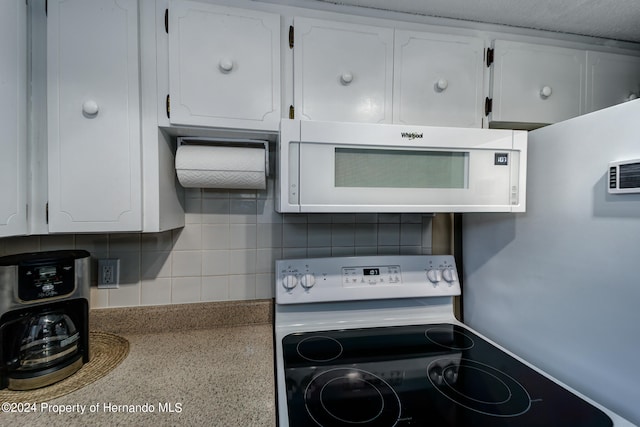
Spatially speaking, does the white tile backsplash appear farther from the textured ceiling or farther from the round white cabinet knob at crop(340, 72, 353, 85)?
the textured ceiling

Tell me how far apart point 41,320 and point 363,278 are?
99 centimetres

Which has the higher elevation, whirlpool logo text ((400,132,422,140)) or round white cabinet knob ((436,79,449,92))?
round white cabinet knob ((436,79,449,92))

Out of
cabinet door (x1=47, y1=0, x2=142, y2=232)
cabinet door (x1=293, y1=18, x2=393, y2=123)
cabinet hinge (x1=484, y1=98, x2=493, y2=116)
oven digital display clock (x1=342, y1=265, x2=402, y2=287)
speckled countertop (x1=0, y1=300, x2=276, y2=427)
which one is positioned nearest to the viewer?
speckled countertop (x1=0, y1=300, x2=276, y2=427)

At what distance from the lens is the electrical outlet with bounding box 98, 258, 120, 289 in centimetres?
99

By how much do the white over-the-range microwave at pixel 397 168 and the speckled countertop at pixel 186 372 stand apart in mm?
469

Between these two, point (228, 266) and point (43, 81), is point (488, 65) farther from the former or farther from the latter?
point (43, 81)

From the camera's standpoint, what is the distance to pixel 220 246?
3.53ft

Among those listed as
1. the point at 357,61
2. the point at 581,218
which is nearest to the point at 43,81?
the point at 357,61

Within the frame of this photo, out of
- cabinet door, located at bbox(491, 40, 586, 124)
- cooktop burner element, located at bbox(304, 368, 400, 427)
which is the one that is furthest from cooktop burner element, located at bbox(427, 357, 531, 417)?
cabinet door, located at bbox(491, 40, 586, 124)

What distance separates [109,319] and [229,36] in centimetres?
106

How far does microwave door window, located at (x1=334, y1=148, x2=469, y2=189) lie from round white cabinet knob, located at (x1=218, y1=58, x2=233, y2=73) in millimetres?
403

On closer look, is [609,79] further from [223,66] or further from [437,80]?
[223,66]

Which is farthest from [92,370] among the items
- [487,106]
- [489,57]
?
[489,57]

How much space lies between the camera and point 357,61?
845 millimetres
